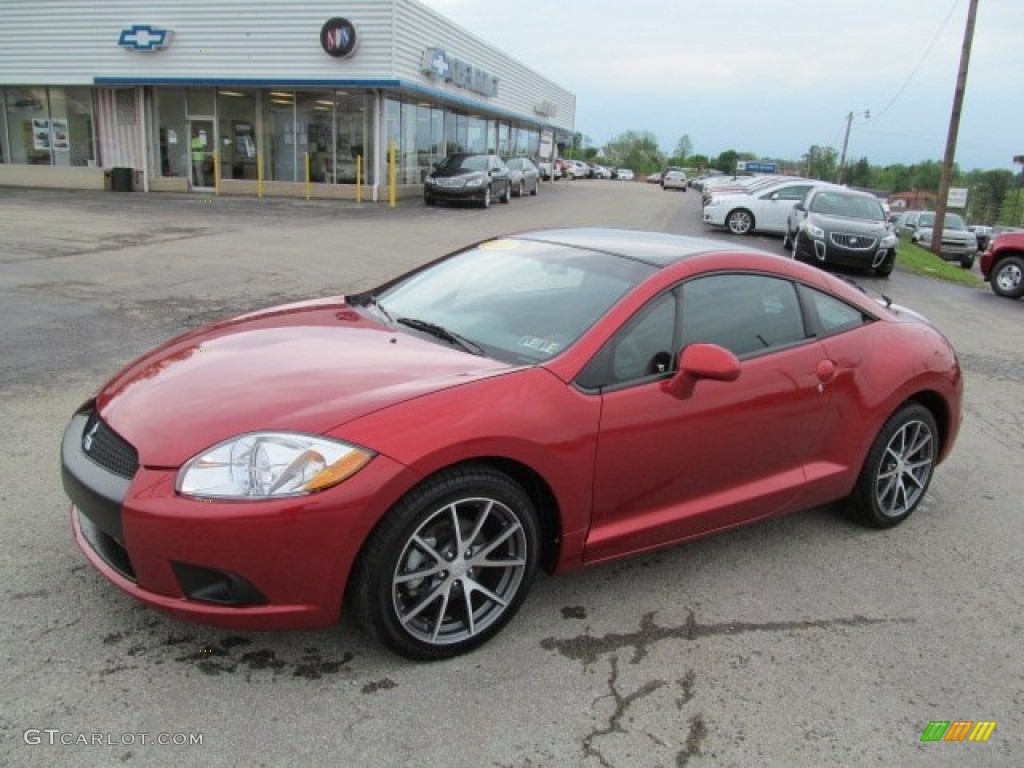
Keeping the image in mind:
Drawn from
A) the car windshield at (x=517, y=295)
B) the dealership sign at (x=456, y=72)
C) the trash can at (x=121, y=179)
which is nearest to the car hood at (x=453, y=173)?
the dealership sign at (x=456, y=72)

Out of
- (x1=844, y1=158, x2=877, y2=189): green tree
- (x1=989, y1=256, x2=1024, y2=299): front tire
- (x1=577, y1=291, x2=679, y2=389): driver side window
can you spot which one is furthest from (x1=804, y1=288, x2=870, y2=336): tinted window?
(x1=844, y1=158, x2=877, y2=189): green tree

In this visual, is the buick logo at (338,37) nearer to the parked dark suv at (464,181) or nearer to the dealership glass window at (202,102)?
the parked dark suv at (464,181)

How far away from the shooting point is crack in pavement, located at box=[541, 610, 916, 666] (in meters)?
3.15

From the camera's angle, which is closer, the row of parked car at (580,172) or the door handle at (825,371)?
the door handle at (825,371)

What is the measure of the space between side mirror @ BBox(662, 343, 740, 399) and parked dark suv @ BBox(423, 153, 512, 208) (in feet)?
75.6

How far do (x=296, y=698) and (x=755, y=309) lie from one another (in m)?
2.56

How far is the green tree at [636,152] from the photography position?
13418cm

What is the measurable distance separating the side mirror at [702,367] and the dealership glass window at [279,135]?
2608 cm

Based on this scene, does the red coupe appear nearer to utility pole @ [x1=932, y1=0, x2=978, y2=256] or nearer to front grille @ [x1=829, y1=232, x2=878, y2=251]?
front grille @ [x1=829, y1=232, x2=878, y2=251]

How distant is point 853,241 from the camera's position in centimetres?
1544

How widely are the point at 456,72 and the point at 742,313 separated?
93.8 feet

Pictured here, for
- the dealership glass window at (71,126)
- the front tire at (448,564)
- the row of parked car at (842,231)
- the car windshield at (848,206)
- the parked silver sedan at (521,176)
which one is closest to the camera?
the front tire at (448,564)

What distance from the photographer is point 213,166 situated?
2747 centimetres

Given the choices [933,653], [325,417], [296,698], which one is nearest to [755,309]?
[933,653]
